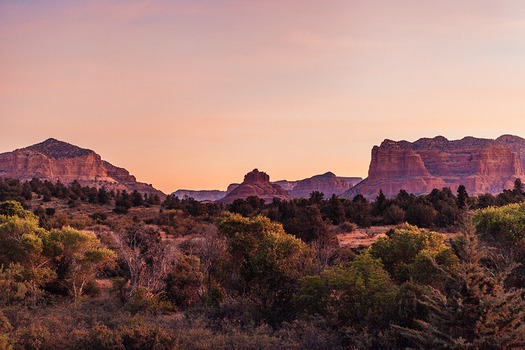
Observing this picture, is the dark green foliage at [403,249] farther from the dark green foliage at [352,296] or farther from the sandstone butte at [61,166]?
the sandstone butte at [61,166]

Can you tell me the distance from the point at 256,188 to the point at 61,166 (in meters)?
64.6

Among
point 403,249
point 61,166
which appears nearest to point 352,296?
point 403,249

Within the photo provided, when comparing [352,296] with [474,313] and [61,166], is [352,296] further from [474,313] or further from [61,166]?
[61,166]

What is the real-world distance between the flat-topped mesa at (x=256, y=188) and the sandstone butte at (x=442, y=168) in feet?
86.0

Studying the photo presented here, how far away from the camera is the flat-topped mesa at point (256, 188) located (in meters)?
174

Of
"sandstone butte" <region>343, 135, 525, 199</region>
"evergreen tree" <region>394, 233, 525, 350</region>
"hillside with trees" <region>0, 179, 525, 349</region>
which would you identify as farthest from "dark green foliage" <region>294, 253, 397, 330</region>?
"sandstone butte" <region>343, 135, 525, 199</region>

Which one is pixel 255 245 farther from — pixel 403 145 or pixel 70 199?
pixel 403 145

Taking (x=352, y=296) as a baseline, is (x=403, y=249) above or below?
above

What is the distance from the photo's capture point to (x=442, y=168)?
7387 inches

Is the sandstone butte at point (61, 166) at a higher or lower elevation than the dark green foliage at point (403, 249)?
higher

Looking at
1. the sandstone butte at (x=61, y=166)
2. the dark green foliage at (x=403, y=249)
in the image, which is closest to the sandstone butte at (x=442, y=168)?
the sandstone butte at (x=61, y=166)

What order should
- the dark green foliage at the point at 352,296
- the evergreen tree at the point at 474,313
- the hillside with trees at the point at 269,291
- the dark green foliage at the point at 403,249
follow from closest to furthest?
the evergreen tree at the point at 474,313, the hillside with trees at the point at 269,291, the dark green foliage at the point at 352,296, the dark green foliage at the point at 403,249

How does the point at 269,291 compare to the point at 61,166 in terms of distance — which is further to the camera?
the point at 61,166

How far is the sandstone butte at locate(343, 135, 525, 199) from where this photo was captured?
176 m
